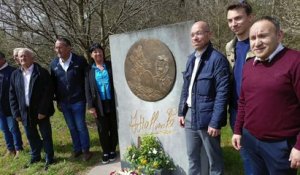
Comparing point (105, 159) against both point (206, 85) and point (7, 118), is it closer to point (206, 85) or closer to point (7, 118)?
point (7, 118)

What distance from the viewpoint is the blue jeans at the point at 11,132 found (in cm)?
607

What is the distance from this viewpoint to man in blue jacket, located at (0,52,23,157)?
19.4ft

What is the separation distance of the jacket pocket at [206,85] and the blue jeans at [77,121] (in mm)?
2427

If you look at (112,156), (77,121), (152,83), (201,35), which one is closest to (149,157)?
(152,83)

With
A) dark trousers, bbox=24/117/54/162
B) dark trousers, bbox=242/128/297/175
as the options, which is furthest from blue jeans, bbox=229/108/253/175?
dark trousers, bbox=24/117/54/162

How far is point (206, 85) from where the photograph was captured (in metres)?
3.49

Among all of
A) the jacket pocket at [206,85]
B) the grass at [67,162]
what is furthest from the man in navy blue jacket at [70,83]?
the jacket pocket at [206,85]

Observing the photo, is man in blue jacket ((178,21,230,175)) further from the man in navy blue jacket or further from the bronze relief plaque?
the man in navy blue jacket

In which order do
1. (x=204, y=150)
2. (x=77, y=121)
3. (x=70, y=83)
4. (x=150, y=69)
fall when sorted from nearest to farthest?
(x=204, y=150) < (x=150, y=69) < (x=70, y=83) < (x=77, y=121)

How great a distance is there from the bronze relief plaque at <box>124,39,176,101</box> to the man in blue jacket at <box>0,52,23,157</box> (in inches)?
97.5

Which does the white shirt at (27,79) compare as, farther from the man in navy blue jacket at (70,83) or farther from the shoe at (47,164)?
the shoe at (47,164)

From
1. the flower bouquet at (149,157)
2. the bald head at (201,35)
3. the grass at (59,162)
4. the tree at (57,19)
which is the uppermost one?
the tree at (57,19)

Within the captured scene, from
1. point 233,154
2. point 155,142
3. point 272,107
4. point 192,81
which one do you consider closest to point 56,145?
→ point 155,142

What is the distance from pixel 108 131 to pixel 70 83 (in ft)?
3.12
